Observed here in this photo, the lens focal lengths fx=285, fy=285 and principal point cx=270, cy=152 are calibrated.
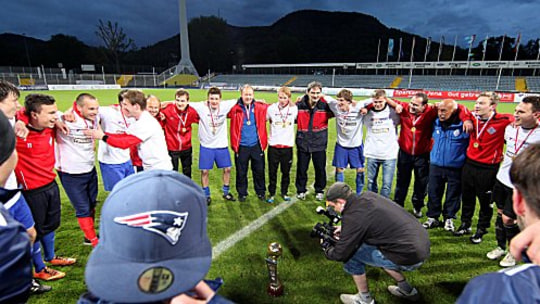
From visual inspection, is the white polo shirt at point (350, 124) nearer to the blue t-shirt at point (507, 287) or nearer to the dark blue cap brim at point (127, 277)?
the blue t-shirt at point (507, 287)

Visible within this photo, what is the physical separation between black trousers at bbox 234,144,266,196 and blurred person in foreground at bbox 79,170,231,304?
458 cm

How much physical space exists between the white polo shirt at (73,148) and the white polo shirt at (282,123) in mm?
3069

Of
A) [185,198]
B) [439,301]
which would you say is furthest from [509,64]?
[185,198]

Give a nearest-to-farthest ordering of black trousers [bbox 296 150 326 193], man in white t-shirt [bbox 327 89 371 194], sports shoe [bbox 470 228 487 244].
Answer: sports shoe [bbox 470 228 487 244] → man in white t-shirt [bbox 327 89 371 194] → black trousers [bbox 296 150 326 193]

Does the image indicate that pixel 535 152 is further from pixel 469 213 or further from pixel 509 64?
pixel 509 64

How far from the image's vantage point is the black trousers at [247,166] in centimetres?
550

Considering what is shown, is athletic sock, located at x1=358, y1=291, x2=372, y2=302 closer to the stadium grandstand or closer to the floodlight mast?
the stadium grandstand

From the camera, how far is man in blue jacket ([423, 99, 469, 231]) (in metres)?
4.22

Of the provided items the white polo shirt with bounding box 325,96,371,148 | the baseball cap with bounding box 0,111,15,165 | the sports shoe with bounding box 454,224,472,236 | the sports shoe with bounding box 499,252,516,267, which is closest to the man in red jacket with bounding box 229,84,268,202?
the white polo shirt with bounding box 325,96,371,148

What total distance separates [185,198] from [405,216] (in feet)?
8.53

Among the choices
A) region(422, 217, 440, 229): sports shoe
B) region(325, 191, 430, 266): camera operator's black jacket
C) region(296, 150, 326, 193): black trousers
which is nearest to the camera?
region(325, 191, 430, 266): camera operator's black jacket

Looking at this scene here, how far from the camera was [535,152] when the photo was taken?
1.23 m

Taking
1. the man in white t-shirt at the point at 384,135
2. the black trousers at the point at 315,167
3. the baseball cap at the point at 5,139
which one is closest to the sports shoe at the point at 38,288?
the baseball cap at the point at 5,139

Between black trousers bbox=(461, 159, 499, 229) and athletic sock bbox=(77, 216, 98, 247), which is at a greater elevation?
black trousers bbox=(461, 159, 499, 229)
